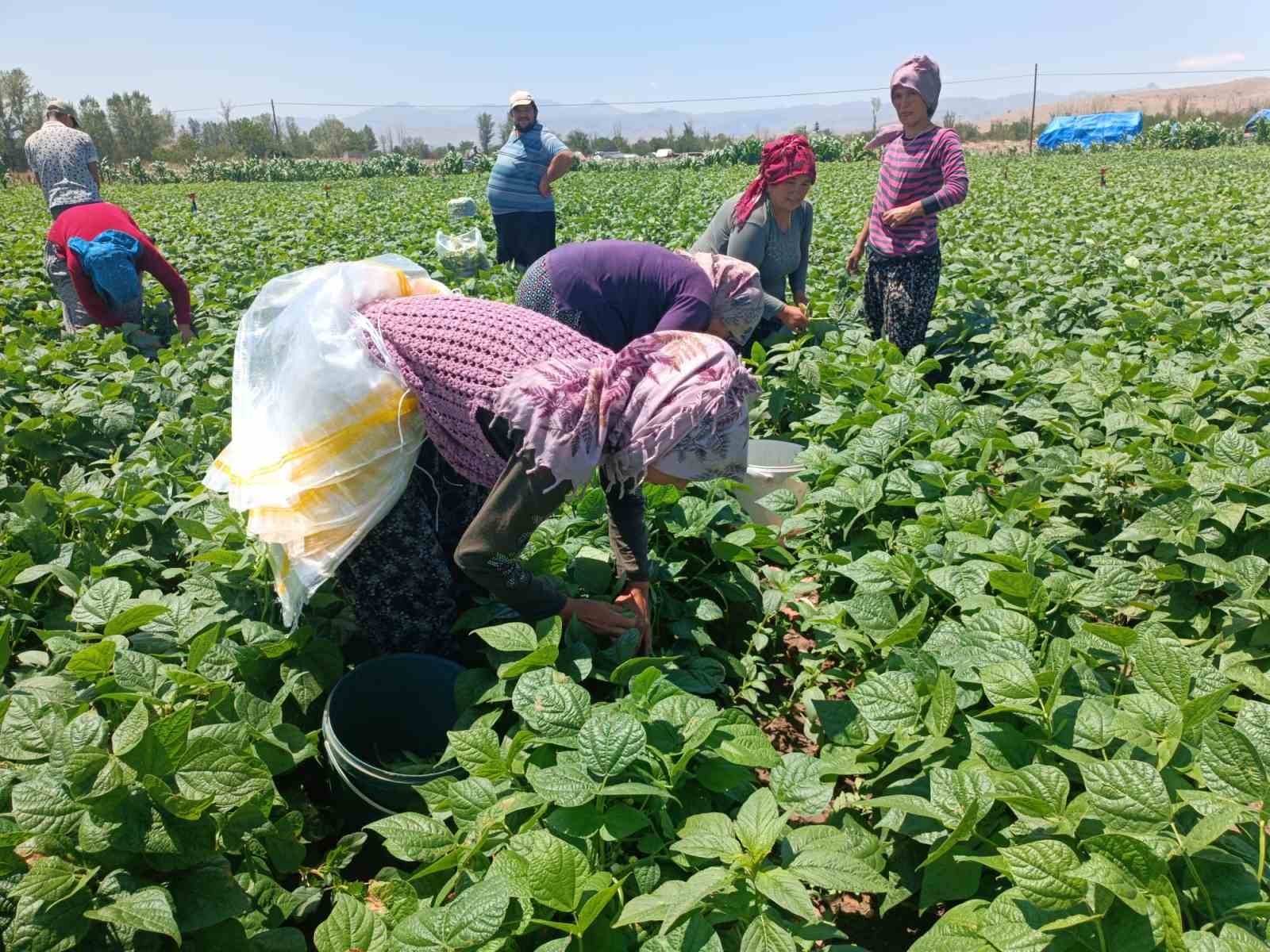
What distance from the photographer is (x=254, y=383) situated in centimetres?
215

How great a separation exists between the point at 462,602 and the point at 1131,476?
6.69ft

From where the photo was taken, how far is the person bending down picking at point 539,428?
5.70 feet

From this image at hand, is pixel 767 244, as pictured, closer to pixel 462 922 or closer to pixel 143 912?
pixel 462 922

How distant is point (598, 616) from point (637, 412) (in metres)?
0.54

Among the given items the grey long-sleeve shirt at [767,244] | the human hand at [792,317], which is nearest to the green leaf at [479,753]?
the grey long-sleeve shirt at [767,244]

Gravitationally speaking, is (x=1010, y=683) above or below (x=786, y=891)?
above

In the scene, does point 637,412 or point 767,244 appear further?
point 767,244

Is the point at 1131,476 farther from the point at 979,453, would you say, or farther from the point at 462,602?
the point at 462,602

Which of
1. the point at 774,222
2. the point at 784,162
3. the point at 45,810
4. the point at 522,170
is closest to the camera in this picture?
the point at 45,810

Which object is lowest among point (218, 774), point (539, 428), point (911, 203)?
point (218, 774)

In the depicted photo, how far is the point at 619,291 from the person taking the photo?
2781mm

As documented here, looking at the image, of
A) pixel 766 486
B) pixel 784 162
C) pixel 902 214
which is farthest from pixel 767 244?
pixel 766 486

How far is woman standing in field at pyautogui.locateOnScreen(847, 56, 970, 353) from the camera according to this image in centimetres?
416

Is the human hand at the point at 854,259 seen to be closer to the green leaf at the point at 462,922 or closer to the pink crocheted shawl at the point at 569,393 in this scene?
the pink crocheted shawl at the point at 569,393
